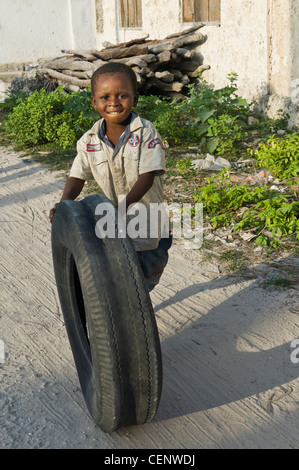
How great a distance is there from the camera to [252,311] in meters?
3.59

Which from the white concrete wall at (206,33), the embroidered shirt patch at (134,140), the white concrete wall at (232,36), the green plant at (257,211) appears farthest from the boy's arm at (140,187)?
the white concrete wall at (232,36)

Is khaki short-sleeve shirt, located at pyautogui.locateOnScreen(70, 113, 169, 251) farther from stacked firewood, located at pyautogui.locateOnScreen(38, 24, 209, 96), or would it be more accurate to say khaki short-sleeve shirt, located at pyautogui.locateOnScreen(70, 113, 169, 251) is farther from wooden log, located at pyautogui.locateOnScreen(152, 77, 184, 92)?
wooden log, located at pyautogui.locateOnScreen(152, 77, 184, 92)

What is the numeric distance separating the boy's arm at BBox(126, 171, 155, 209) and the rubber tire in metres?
0.25

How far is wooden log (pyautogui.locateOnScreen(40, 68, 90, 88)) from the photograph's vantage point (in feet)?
34.1

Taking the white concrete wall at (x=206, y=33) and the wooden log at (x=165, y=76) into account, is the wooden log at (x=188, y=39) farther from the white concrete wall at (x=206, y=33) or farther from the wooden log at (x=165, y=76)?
the wooden log at (x=165, y=76)

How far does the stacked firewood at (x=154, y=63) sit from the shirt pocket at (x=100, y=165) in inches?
284

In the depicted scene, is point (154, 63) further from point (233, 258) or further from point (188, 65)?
point (233, 258)

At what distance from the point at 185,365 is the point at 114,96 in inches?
60.5

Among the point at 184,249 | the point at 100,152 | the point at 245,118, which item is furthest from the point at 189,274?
the point at 245,118

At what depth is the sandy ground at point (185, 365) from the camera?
98.9 inches

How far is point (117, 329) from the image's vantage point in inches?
89.0

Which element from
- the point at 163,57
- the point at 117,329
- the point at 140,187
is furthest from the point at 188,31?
the point at 117,329
